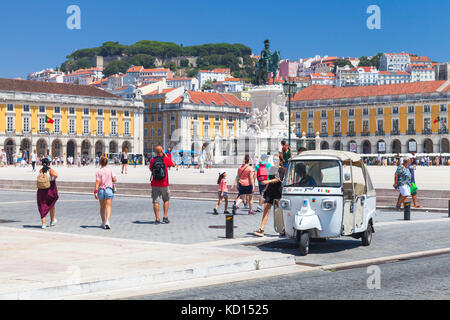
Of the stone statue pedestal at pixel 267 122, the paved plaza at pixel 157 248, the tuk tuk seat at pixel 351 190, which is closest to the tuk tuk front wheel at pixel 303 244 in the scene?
the paved plaza at pixel 157 248

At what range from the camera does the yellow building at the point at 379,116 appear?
93.3m

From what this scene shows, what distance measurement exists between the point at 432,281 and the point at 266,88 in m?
43.3

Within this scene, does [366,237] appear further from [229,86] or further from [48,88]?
[229,86]

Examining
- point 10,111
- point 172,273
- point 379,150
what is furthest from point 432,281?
point 379,150

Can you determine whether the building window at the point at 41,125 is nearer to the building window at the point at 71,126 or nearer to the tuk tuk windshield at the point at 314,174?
the building window at the point at 71,126

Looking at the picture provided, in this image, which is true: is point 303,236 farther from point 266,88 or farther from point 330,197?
point 266,88

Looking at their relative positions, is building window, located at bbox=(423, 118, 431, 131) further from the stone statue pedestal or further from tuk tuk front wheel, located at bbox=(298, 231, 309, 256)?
tuk tuk front wheel, located at bbox=(298, 231, 309, 256)

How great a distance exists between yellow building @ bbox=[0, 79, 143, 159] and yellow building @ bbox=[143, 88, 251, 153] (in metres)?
5.34

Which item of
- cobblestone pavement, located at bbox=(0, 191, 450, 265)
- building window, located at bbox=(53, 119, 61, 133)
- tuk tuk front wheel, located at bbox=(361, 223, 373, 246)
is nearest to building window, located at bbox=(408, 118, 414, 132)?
building window, located at bbox=(53, 119, 61, 133)

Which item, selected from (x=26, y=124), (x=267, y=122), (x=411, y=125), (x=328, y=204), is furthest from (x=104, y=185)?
(x=411, y=125)

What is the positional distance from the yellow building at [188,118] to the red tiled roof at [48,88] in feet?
33.1

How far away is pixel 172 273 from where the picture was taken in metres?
8.49

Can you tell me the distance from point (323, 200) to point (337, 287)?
307 cm

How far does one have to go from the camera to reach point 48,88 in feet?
299
